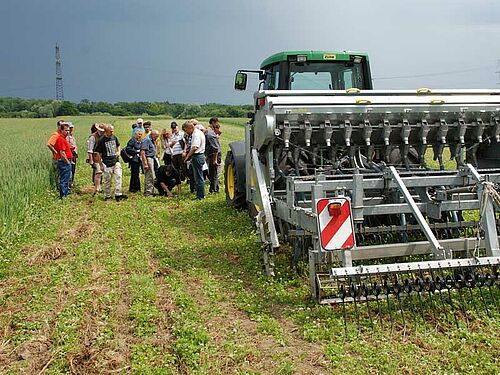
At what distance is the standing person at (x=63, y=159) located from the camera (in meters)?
11.5

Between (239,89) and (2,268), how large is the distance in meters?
4.37

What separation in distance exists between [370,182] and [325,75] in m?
3.47

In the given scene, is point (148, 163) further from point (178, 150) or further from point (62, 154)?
point (62, 154)

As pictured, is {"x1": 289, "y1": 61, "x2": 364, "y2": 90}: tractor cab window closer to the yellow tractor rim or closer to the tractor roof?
the tractor roof

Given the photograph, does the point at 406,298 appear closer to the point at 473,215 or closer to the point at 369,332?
the point at 369,332

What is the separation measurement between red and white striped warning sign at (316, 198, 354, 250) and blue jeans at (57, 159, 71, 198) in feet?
26.3

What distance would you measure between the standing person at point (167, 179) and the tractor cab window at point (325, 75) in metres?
4.44

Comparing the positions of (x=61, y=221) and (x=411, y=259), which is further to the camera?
(x=61, y=221)

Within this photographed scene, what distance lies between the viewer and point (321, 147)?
7.28 meters

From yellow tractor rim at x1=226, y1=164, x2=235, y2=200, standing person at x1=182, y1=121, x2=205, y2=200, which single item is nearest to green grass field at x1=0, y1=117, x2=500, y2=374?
yellow tractor rim at x1=226, y1=164, x2=235, y2=200

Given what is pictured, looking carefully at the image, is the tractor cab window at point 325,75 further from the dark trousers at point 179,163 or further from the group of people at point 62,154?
the group of people at point 62,154

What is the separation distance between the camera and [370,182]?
586 cm

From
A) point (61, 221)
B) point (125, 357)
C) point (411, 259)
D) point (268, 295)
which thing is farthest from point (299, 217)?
point (61, 221)

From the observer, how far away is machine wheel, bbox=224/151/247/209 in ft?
32.2
